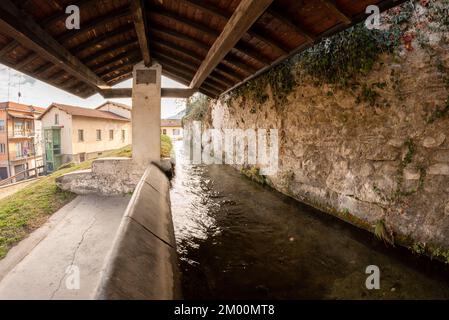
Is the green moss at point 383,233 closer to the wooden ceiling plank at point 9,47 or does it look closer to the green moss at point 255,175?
the green moss at point 255,175

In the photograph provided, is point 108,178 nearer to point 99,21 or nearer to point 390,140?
point 99,21

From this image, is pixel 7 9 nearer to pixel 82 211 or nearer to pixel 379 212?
pixel 82 211

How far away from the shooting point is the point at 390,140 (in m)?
4.06

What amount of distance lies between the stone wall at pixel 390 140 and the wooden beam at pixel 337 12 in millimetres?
1581

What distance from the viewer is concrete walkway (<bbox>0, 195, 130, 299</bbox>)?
131 inches

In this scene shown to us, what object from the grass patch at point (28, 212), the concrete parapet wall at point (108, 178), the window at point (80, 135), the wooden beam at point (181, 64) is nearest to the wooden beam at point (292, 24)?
the wooden beam at point (181, 64)

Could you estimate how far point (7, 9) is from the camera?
2.81 metres

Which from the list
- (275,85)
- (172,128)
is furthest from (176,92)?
(172,128)

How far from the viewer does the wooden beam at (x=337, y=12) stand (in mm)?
2863

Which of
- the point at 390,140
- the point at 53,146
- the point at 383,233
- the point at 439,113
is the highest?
the point at 439,113

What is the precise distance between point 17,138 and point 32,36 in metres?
27.7

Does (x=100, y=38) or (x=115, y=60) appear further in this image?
(x=115, y=60)
